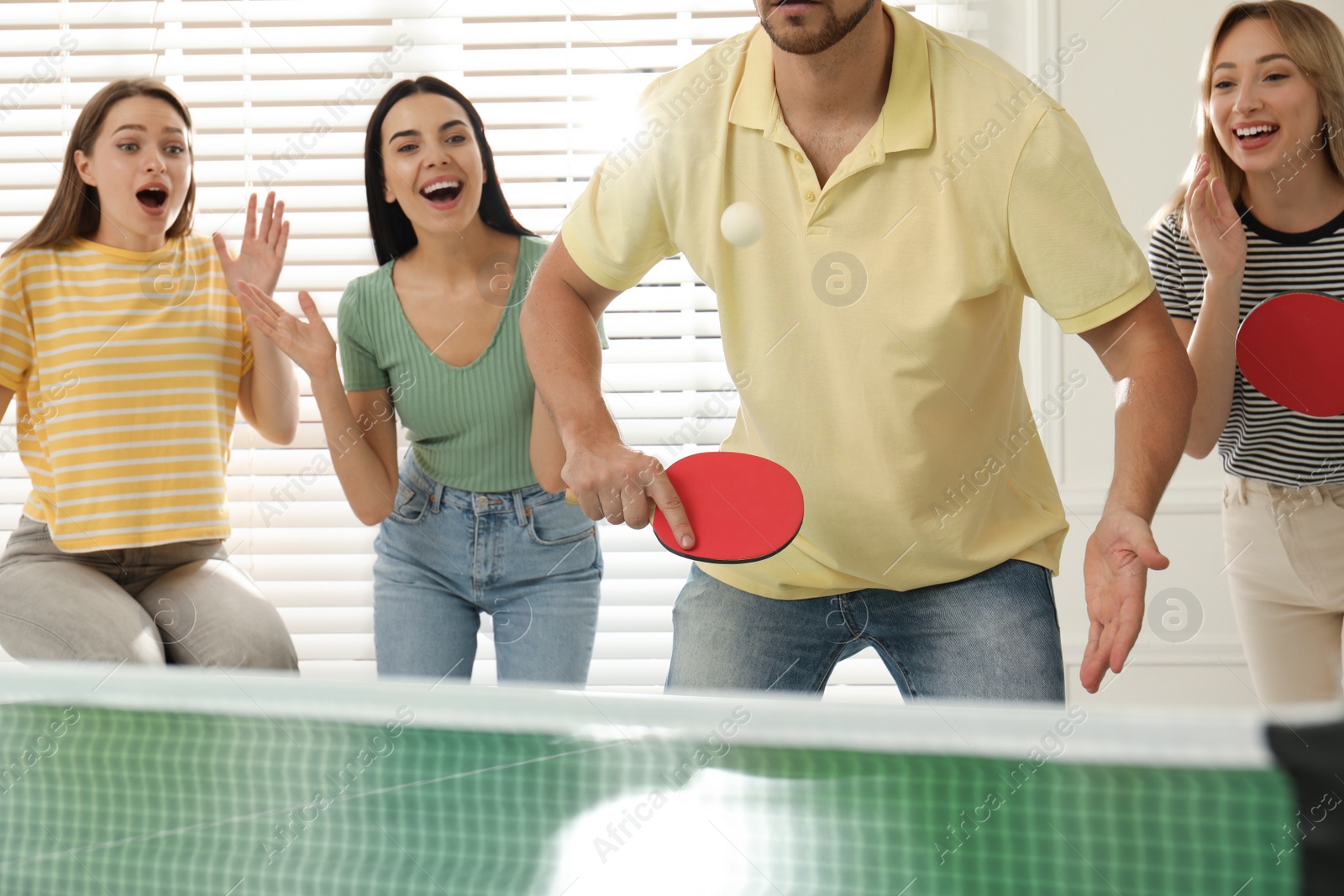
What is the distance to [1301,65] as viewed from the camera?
2.08 meters

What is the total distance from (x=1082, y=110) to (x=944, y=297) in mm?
1590

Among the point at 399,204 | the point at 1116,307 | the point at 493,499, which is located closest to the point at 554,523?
the point at 493,499

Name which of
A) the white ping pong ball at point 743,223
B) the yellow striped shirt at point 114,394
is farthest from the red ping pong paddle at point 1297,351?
the yellow striped shirt at point 114,394

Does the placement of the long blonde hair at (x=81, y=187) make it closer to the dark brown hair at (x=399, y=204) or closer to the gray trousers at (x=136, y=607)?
the dark brown hair at (x=399, y=204)

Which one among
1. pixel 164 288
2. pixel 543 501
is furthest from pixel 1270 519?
pixel 164 288

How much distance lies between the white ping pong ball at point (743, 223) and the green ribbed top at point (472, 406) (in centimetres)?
82

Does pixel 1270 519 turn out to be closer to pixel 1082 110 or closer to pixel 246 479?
pixel 1082 110

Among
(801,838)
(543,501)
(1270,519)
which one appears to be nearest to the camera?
(801,838)

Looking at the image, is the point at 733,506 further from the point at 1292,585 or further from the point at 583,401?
the point at 1292,585

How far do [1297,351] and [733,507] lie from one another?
3.91ft

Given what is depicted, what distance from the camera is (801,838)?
103 centimetres

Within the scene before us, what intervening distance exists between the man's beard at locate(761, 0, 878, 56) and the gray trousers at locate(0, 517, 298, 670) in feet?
5.27

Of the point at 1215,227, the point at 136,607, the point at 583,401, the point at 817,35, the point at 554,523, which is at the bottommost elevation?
the point at 136,607

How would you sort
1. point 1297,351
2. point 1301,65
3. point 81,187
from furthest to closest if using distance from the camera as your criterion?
point 81,187, point 1301,65, point 1297,351
